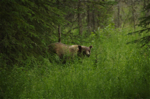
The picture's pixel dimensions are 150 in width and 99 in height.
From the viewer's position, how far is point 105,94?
3.78m

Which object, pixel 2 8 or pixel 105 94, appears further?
pixel 2 8

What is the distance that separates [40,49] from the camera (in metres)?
7.21

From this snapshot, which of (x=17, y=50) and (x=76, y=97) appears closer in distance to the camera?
(x=76, y=97)

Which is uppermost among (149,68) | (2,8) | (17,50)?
(2,8)

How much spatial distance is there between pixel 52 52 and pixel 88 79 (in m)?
3.66

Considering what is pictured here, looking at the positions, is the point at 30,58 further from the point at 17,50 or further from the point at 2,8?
the point at 2,8

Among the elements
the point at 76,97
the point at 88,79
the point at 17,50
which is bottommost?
the point at 76,97

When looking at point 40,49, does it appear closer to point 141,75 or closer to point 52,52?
point 52,52

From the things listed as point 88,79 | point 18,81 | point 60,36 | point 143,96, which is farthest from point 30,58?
point 143,96

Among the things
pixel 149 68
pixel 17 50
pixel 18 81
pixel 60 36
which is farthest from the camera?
pixel 60 36

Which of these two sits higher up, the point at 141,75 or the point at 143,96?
the point at 141,75

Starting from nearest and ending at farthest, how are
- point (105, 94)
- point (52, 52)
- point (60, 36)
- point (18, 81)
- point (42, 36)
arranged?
point (105, 94) → point (18, 81) → point (42, 36) → point (52, 52) → point (60, 36)

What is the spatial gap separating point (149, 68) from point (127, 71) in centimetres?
68

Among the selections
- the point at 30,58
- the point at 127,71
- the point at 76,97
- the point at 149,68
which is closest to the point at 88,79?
the point at 76,97
